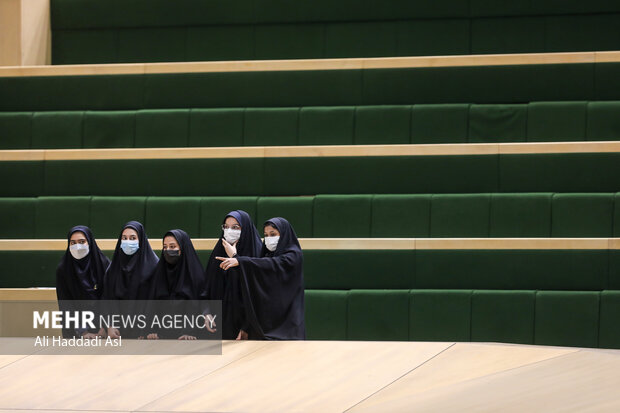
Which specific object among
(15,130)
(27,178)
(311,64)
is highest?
(311,64)

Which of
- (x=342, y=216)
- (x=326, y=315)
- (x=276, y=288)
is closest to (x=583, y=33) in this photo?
(x=342, y=216)

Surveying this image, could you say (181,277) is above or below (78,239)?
below

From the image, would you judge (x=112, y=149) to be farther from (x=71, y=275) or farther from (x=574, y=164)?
(x=574, y=164)

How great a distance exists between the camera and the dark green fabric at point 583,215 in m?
7.37

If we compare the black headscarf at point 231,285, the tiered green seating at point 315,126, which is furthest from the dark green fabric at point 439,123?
the black headscarf at point 231,285

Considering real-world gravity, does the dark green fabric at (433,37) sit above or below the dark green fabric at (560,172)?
above

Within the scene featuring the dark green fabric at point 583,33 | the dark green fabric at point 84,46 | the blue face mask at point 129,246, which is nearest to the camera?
the blue face mask at point 129,246

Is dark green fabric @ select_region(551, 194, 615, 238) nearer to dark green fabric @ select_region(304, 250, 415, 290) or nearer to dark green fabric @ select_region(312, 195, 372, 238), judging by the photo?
dark green fabric @ select_region(304, 250, 415, 290)

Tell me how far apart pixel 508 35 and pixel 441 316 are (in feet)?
8.78

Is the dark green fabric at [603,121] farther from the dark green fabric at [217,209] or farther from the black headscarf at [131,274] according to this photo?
the black headscarf at [131,274]

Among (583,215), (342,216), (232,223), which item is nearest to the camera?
(232,223)

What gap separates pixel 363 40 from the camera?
8.95 metres

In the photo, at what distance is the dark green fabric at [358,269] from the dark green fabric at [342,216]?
0.26m

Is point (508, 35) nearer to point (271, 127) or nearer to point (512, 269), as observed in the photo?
point (271, 127)
